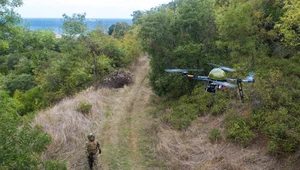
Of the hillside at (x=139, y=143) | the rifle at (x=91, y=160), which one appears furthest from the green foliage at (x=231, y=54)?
the rifle at (x=91, y=160)

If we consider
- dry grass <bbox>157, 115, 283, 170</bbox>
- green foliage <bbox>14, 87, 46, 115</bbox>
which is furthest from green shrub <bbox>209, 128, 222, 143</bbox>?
green foliage <bbox>14, 87, 46, 115</bbox>

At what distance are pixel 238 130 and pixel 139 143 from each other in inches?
167

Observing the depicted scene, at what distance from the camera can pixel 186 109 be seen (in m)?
12.3

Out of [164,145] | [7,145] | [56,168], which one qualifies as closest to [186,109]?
[164,145]

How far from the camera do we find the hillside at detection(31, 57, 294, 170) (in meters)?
8.55

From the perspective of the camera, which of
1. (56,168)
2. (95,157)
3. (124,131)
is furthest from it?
(124,131)

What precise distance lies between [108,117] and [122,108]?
5.59 feet

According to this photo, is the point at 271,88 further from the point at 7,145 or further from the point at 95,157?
the point at 7,145

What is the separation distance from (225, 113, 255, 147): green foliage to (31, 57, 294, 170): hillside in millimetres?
235

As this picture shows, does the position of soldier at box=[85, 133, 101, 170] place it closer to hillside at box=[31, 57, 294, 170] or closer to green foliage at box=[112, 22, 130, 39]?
hillside at box=[31, 57, 294, 170]

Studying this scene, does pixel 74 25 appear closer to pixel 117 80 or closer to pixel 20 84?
pixel 117 80

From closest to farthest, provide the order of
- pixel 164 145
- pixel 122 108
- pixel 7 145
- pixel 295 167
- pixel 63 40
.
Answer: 1. pixel 7 145
2. pixel 295 167
3. pixel 164 145
4. pixel 122 108
5. pixel 63 40

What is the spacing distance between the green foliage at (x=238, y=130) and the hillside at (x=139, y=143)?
235 mm

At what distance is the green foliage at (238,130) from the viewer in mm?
8953
